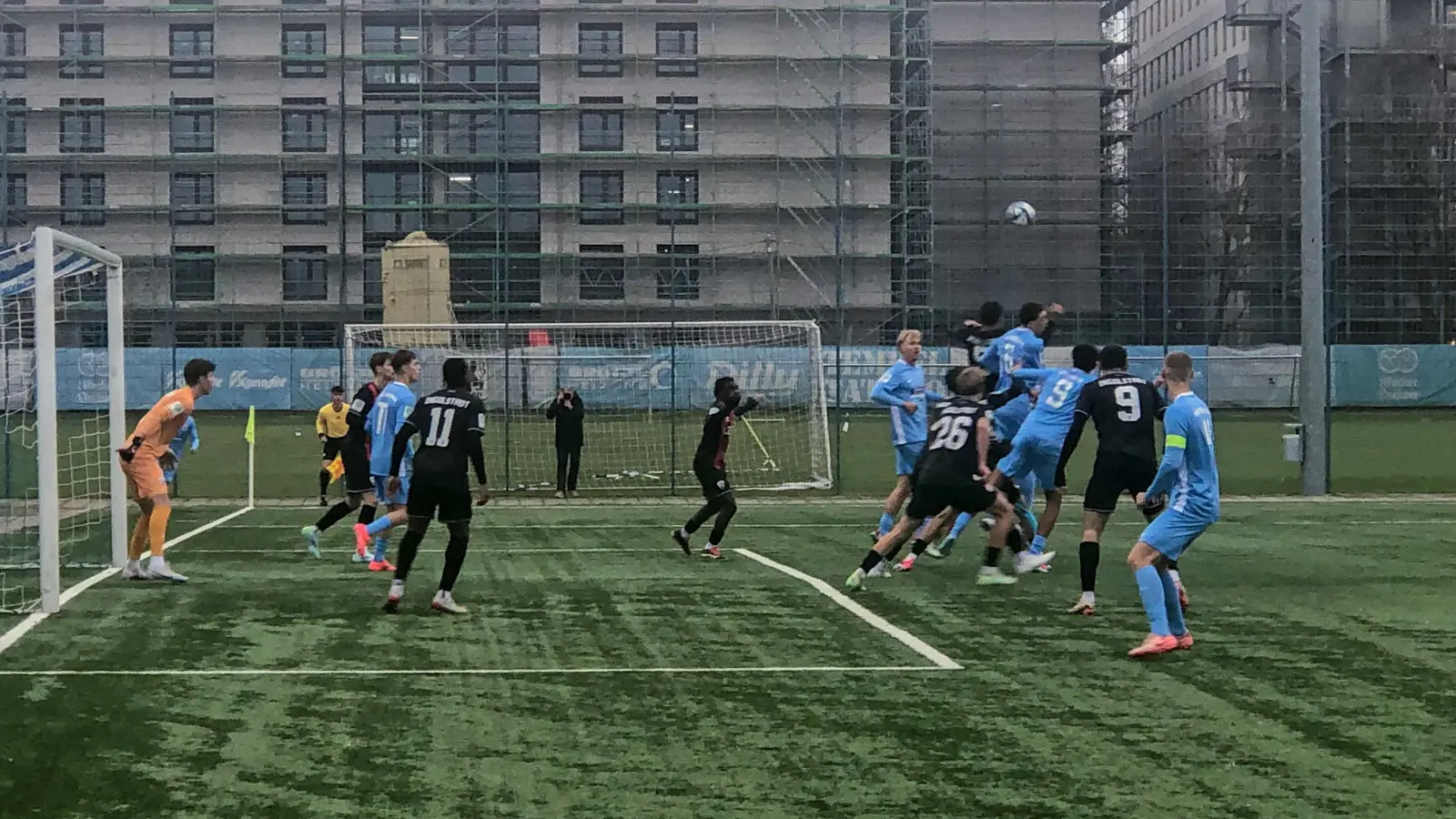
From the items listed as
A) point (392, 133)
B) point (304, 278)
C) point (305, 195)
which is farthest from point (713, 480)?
point (305, 195)

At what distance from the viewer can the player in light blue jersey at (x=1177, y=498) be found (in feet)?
30.3

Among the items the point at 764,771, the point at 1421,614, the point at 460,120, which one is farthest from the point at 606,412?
the point at 460,120

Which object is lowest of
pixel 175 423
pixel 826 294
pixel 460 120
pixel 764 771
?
pixel 764 771

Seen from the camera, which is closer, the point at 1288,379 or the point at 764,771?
the point at 764,771

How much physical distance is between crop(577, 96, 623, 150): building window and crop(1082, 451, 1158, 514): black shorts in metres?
49.0

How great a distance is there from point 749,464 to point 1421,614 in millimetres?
17622

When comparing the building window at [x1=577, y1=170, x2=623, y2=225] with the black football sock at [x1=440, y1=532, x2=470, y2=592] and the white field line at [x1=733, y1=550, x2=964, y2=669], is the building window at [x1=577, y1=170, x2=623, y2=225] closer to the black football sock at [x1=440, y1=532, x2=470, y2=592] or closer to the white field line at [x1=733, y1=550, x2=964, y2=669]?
the white field line at [x1=733, y1=550, x2=964, y2=669]

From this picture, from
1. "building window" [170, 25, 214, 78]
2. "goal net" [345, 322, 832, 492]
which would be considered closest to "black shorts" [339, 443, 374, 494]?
"goal net" [345, 322, 832, 492]

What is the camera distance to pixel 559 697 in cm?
830

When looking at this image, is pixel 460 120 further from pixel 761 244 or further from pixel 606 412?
pixel 606 412

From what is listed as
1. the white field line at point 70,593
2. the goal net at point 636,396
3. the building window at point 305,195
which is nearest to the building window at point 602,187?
the building window at point 305,195

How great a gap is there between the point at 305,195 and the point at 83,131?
7558 millimetres

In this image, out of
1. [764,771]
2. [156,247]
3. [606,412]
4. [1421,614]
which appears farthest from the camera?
[156,247]

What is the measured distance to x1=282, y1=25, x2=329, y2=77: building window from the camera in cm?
5753
